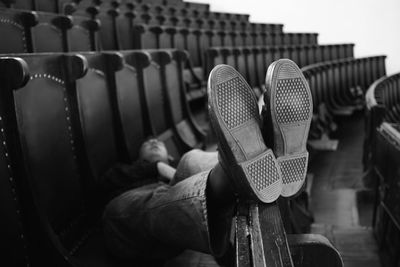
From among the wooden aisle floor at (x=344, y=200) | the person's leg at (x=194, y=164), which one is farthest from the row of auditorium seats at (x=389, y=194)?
the person's leg at (x=194, y=164)

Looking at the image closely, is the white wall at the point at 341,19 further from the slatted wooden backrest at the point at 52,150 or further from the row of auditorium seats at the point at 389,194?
the slatted wooden backrest at the point at 52,150

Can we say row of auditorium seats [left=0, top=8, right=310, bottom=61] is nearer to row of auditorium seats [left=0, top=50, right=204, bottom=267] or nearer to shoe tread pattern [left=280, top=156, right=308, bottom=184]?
row of auditorium seats [left=0, top=50, right=204, bottom=267]

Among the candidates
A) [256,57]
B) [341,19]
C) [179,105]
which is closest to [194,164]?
[179,105]

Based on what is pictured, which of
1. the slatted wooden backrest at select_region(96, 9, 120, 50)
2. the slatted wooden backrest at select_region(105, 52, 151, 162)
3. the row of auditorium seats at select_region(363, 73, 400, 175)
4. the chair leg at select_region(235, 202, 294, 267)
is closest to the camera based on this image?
the chair leg at select_region(235, 202, 294, 267)

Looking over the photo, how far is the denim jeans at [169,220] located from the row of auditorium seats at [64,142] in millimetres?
26

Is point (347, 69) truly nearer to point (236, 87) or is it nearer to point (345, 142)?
point (345, 142)

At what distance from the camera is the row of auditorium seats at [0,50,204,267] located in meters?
0.30

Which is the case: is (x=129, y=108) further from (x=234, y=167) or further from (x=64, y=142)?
(x=234, y=167)

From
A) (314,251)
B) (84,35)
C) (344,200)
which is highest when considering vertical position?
(84,35)

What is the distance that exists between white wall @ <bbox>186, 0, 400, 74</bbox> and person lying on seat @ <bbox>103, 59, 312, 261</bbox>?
77.0 inches

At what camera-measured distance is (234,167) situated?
25cm

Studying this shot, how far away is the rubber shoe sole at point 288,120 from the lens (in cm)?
27

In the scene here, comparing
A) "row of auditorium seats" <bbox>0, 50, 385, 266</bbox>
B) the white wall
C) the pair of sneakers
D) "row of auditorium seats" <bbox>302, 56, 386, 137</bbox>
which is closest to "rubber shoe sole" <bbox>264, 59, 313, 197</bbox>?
the pair of sneakers

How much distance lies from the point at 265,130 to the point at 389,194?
0.81 ft
